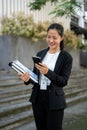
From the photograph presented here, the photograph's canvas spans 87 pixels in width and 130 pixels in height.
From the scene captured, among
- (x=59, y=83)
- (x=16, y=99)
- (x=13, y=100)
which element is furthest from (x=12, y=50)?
(x=59, y=83)

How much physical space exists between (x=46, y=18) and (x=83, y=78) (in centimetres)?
445

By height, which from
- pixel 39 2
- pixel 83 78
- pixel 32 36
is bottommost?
pixel 83 78

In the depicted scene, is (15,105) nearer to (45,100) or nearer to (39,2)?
(39,2)

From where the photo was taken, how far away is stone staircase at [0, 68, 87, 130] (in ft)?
25.1

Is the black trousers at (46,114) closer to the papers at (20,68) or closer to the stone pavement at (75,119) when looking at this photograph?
the papers at (20,68)

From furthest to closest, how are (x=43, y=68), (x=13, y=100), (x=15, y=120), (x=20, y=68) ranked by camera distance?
(x=13, y=100) → (x=15, y=120) → (x=20, y=68) → (x=43, y=68)

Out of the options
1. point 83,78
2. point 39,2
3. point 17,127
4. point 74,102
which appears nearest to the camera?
point 17,127

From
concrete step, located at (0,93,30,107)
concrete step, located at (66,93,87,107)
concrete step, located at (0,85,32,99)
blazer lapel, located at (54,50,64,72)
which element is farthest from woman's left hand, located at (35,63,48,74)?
concrete step, located at (66,93,87,107)

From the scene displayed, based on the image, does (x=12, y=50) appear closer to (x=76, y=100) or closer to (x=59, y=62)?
(x=76, y=100)

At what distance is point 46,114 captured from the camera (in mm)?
3973

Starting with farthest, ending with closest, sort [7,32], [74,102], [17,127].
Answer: [7,32]
[74,102]
[17,127]

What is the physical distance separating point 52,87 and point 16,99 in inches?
206

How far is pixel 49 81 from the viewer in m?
3.94

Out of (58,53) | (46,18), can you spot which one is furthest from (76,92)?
(58,53)
